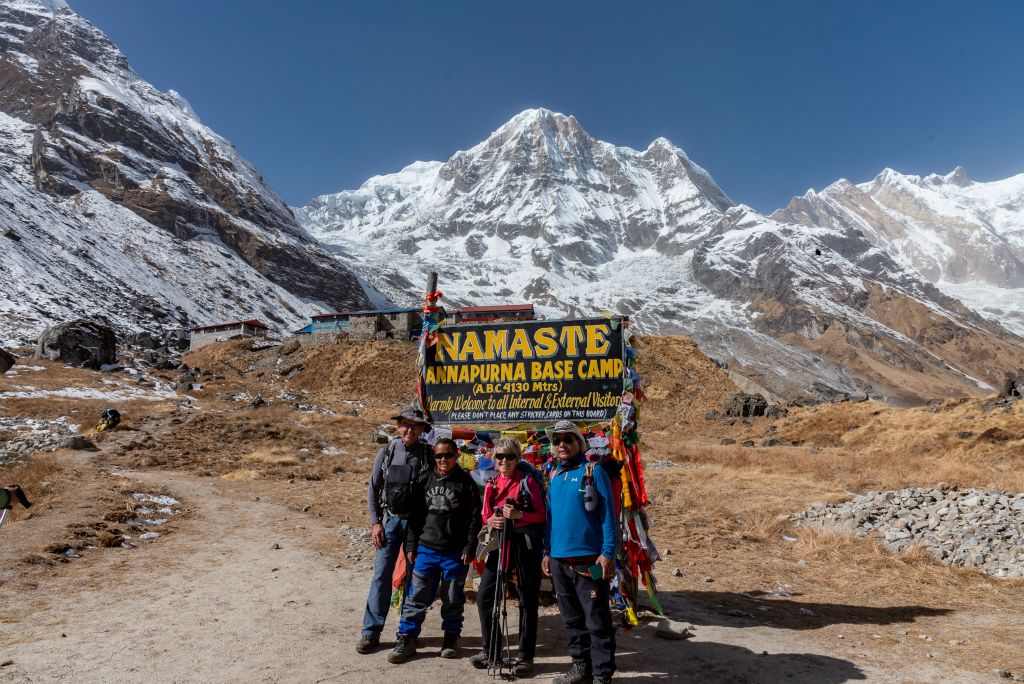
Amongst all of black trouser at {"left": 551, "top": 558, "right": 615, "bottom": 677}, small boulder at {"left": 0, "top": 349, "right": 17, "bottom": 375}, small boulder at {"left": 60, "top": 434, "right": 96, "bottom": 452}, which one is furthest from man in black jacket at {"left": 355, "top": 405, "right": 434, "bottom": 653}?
small boulder at {"left": 0, "top": 349, "right": 17, "bottom": 375}

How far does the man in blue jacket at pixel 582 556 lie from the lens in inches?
206

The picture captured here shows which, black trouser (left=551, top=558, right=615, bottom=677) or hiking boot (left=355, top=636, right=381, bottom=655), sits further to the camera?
hiking boot (left=355, top=636, right=381, bottom=655)

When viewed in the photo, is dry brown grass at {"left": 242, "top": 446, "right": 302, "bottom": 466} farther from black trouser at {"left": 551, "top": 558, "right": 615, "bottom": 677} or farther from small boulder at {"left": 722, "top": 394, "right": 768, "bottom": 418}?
small boulder at {"left": 722, "top": 394, "right": 768, "bottom": 418}

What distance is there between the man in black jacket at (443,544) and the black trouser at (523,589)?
0.35 m

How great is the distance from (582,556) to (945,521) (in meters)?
10.1

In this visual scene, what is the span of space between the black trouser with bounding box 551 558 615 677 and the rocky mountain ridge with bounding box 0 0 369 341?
55912 mm

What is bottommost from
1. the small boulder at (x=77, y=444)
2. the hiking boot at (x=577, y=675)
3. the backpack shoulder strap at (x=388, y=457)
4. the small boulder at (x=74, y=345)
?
the hiking boot at (x=577, y=675)

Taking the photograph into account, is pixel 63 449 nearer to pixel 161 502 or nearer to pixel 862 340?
pixel 161 502

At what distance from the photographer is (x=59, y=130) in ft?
393

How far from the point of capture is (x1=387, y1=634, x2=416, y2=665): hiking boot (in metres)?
5.71

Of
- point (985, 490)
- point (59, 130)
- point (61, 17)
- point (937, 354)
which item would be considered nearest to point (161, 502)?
point (985, 490)

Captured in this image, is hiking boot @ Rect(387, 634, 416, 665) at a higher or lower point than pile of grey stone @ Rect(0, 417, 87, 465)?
lower

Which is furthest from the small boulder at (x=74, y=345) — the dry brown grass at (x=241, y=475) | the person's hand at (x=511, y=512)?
the person's hand at (x=511, y=512)

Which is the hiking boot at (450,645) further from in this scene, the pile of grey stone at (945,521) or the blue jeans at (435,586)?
the pile of grey stone at (945,521)
